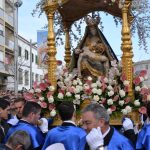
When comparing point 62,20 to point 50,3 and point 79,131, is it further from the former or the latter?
point 79,131

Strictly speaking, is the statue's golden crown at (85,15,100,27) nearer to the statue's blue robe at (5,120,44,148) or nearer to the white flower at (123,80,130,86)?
the white flower at (123,80,130,86)

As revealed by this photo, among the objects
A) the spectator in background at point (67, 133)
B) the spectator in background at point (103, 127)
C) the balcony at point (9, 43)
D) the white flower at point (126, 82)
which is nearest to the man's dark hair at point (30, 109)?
the spectator in background at point (67, 133)

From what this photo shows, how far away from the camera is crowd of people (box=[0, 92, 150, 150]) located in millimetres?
4191

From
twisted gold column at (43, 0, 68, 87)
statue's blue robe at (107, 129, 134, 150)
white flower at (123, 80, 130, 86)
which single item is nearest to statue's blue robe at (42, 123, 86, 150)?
statue's blue robe at (107, 129, 134, 150)

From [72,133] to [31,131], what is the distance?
90 centimetres

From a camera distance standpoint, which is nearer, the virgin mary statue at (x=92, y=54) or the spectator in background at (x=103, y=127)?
the spectator in background at (x=103, y=127)

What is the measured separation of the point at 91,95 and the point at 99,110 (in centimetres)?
403

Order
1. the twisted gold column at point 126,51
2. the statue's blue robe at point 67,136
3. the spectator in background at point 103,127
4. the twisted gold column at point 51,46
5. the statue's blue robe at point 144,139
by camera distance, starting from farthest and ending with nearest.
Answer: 1. the twisted gold column at point 51,46
2. the twisted gold column at point 126,51
3. the statue's blue robe at point 67,136
4. the statue's blue robe at point 144,139
5. the spectator in background at point 103,127

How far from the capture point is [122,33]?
9.13m

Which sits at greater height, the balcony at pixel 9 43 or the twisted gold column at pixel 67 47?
the balcony at pixel 9 43

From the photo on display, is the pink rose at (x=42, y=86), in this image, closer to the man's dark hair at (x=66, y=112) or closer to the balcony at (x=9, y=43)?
the man's dark hair at (x=66, y=112)

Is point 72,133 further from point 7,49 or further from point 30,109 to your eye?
point 7,49

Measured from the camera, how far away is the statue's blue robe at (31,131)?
20.8 ft

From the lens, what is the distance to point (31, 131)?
6418mm
